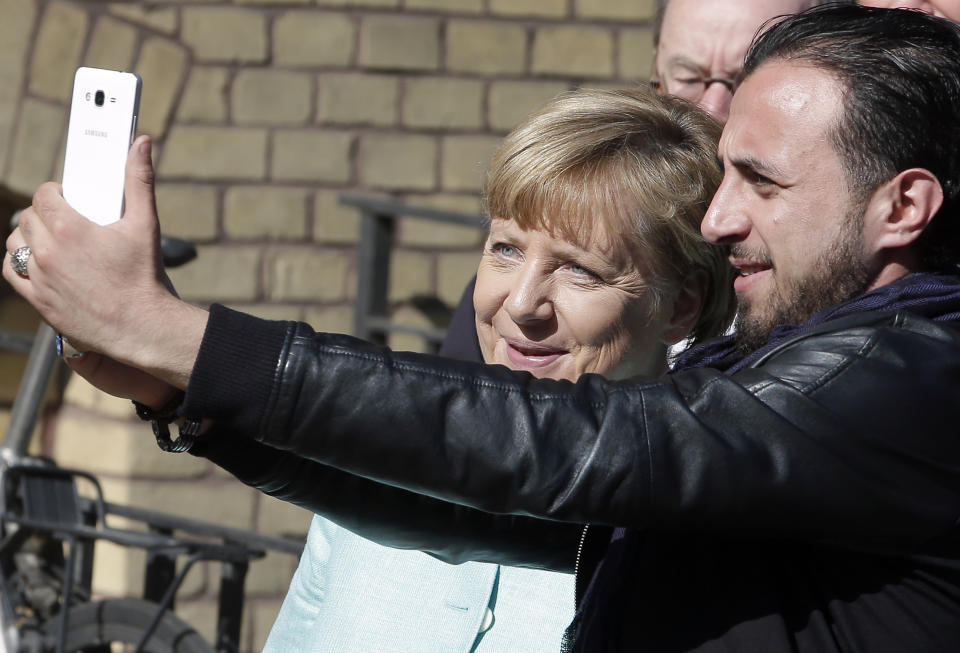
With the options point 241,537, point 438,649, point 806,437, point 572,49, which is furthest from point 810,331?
point 572,49

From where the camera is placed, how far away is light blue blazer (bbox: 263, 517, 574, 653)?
1.88 m

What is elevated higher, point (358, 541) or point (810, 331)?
point (810, 331)

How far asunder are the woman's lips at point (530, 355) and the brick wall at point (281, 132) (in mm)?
3077

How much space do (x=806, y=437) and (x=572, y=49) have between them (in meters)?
4.05

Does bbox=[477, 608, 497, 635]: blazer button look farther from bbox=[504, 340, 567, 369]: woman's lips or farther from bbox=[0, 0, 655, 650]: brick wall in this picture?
bbox=[0, 0, 655, 650]: brick wall

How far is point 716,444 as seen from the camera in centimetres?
121

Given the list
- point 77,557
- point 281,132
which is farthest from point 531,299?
point 281,132

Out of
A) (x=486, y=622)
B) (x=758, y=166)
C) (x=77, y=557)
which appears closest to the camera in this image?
(x=758, y=166)

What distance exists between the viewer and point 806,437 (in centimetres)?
121

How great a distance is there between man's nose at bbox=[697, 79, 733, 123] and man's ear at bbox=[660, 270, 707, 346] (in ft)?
2.47

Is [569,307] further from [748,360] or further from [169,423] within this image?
[169,423]

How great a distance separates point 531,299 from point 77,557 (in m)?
2.52

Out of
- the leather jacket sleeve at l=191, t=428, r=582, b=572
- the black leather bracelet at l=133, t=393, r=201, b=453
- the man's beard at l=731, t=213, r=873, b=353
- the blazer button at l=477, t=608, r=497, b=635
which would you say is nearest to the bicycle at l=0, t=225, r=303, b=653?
the blazer button at l=477, t=608, r=497, b=635

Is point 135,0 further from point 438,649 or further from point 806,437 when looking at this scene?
point 806,437
